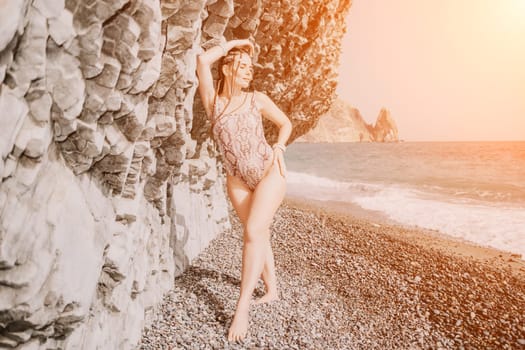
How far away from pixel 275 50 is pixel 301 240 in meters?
Result: 5.11

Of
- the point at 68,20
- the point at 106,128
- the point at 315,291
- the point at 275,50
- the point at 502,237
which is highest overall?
the point at 275,50

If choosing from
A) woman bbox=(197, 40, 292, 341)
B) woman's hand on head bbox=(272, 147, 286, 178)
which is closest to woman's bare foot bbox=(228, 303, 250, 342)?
woman bbox=(197, 40, 292, 341)

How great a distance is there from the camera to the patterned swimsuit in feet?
12.7

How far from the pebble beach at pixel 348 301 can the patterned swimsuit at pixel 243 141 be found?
1.93m

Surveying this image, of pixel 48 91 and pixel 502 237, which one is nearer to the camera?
pixel 48 91

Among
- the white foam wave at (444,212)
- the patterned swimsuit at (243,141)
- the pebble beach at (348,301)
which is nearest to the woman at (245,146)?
the patterned swimsuit at (243,141)

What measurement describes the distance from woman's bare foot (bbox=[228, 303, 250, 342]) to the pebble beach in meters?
0.10

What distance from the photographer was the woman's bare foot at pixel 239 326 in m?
3.83

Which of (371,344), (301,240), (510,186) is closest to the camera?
(371,344)

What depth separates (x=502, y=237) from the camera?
12969 mm

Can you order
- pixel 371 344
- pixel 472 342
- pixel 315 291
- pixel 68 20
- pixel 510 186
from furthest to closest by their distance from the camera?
pixel 510 186
pixel 315 291
pixel 472 342
pixel 371 344
pixel 68 20

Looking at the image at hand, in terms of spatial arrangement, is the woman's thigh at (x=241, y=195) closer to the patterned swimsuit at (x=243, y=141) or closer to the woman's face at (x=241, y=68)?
the patterned swimsuit at (x=243, y=141)

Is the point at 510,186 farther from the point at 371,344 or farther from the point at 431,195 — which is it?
the point at 371,344

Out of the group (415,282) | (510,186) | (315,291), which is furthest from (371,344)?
(510,186)
